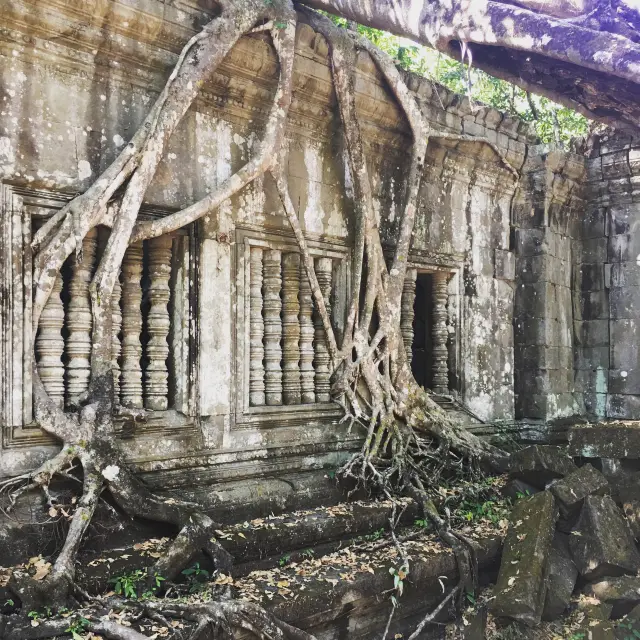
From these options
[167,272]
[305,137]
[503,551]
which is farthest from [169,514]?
[305,137]

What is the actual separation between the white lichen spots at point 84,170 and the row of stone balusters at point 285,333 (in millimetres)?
1386

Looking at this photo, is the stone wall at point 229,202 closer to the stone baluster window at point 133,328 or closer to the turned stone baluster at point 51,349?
the stone baluster window at point 133,328

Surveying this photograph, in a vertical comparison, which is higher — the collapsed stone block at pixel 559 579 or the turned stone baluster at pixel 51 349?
the turned stone baluster at pixel 51 349

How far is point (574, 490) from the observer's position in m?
4.69

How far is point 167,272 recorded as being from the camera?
186 inches

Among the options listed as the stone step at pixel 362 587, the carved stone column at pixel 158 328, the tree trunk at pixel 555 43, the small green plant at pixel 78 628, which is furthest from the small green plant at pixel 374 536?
the tree trunk at pixel 555 43

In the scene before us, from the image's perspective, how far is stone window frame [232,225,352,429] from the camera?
4.99 meters

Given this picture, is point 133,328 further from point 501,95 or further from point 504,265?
point 501,95

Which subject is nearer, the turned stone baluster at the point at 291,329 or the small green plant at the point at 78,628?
the small green plant at the point at 78,628

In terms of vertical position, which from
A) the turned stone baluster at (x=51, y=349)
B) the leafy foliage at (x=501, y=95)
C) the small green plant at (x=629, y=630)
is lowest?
the small green plant at (x=629, y=630)

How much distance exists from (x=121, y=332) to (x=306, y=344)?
1555mm

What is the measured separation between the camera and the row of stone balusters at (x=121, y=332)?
4.13 m

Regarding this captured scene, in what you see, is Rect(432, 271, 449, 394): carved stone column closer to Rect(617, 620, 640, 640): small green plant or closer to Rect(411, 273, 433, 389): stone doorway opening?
Rect(411, 273, 433, 389): stone doorway opening

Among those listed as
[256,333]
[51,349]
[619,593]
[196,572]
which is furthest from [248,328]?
[619,593]
